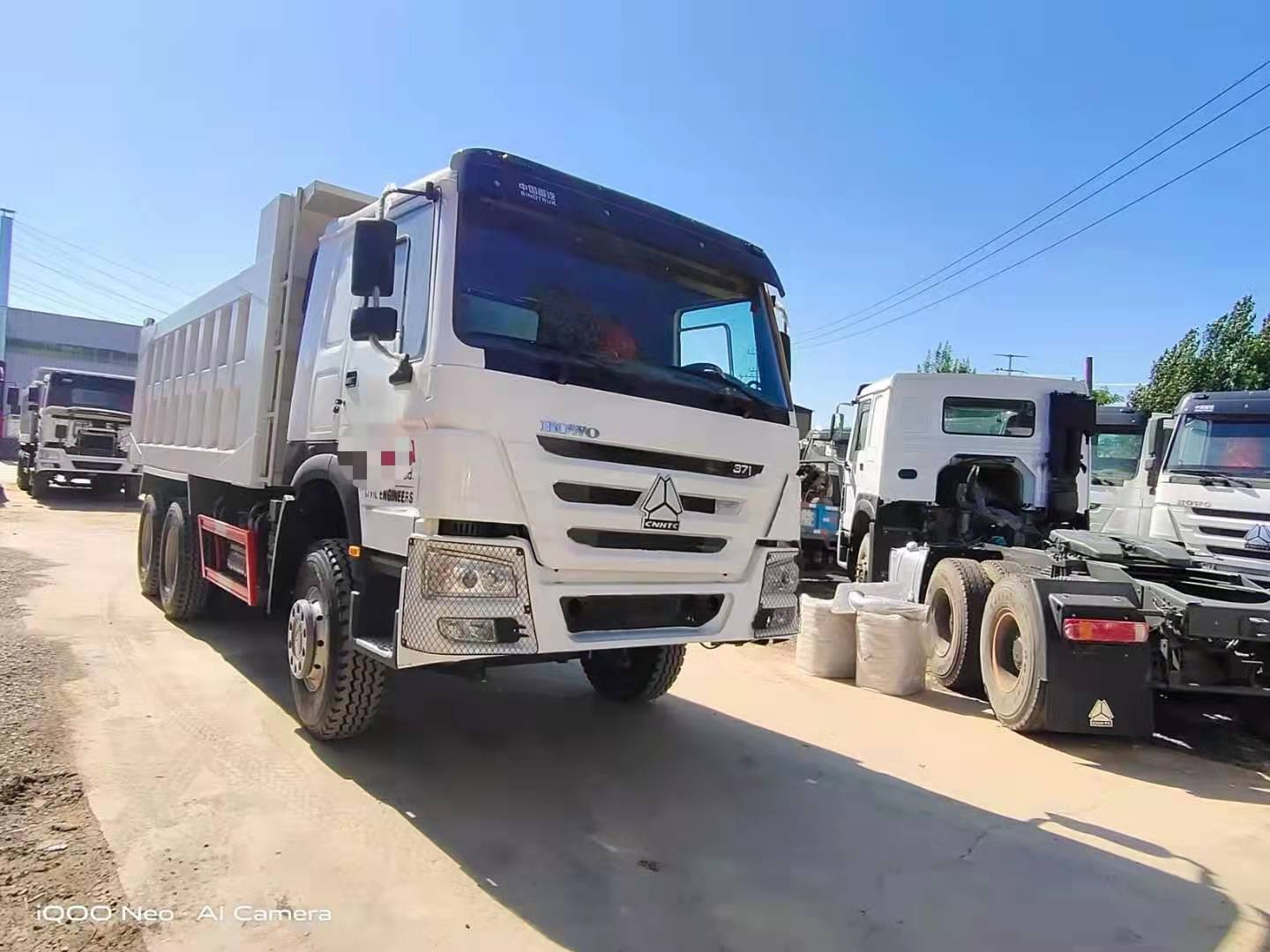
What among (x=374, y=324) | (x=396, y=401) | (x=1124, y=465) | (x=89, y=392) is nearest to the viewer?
(x=396, y=401)

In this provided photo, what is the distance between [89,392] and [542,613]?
18.8m

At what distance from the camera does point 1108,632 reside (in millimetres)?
5148

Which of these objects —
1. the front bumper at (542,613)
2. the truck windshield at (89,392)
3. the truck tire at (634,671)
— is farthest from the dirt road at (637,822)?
the truck windshield at (89,392)

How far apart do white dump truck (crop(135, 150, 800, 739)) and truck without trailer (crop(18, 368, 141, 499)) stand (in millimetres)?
14823

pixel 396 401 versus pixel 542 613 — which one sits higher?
pixel 396 401

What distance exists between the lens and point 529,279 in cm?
381

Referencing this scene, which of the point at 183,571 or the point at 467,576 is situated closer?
the point at 467,576

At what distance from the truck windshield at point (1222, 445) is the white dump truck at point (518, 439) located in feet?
18.8

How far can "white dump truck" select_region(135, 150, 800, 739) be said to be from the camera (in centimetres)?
340

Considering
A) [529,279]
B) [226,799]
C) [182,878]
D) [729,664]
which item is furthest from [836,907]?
[729,664]

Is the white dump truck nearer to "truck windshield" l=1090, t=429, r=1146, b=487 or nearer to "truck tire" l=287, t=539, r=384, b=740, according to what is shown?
"truck tire" l=287, t=539, r=384, b=740

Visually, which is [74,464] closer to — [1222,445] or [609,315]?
[609,315]

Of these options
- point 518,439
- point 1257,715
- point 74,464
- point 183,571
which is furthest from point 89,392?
point 1257,715

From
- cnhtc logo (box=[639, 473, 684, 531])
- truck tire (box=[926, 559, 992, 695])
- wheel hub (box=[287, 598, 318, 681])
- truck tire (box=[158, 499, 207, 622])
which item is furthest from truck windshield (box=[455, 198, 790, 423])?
truck tire (box=[158, 499, 207, 622])
